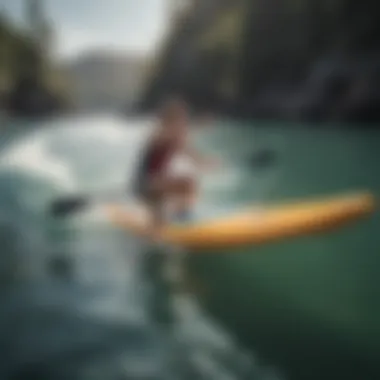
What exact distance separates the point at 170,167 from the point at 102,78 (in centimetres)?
27

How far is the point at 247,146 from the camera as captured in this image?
1601mm

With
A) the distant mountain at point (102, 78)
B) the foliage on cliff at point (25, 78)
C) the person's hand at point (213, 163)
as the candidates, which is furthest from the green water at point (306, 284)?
the foliage on cliff at point (25, 78)

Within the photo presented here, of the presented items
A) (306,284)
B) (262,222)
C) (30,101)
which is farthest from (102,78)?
(306,284)

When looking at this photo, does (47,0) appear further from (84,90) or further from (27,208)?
(27,208)

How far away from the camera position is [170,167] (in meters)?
1.49

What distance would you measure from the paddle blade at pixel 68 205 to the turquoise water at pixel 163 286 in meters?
0.04

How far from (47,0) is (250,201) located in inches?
24.5

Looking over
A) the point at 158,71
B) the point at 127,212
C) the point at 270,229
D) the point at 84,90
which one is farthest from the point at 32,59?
the point at 270,229

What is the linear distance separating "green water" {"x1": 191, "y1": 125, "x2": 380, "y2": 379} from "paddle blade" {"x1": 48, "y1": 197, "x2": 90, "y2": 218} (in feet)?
1.12

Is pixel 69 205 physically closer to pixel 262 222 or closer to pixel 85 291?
pixel 85 291

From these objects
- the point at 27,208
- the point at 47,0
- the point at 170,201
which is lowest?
the point at 170,201

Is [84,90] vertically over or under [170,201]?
over

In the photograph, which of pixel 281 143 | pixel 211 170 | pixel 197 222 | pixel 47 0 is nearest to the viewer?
pixel 47 0

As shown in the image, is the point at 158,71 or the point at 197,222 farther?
the point at 197,222
